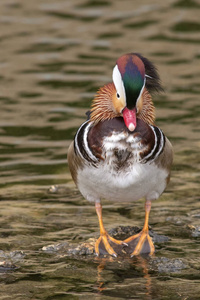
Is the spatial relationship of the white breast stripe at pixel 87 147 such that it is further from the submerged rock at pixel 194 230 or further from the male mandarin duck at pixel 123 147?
the submerged rock at pixel 194 230

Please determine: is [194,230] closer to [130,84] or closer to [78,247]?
[78,247]

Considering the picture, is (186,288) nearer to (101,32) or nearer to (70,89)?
(70,89)

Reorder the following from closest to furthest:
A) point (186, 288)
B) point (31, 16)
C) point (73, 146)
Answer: point (186, 288)
point (73, 146)
point (31, 16)

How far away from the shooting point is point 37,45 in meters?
12.8

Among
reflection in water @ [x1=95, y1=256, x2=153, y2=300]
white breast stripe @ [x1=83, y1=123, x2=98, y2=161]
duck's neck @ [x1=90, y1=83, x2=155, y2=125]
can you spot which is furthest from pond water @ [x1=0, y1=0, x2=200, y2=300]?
duck's neck @ [x1=90, y1=83, x2=155, y2=125]

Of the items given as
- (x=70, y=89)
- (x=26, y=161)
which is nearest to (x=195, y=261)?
(x=26, y=161)

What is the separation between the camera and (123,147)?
5.81 metres

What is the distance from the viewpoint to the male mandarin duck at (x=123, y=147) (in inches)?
225

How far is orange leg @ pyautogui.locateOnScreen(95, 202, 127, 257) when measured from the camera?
20.4ft

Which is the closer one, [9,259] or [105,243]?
[9,259]

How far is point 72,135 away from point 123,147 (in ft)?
11.9

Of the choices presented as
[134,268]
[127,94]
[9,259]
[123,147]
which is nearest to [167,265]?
[134,268]

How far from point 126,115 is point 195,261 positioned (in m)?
1.31

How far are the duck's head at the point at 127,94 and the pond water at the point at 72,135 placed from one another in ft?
3.86
